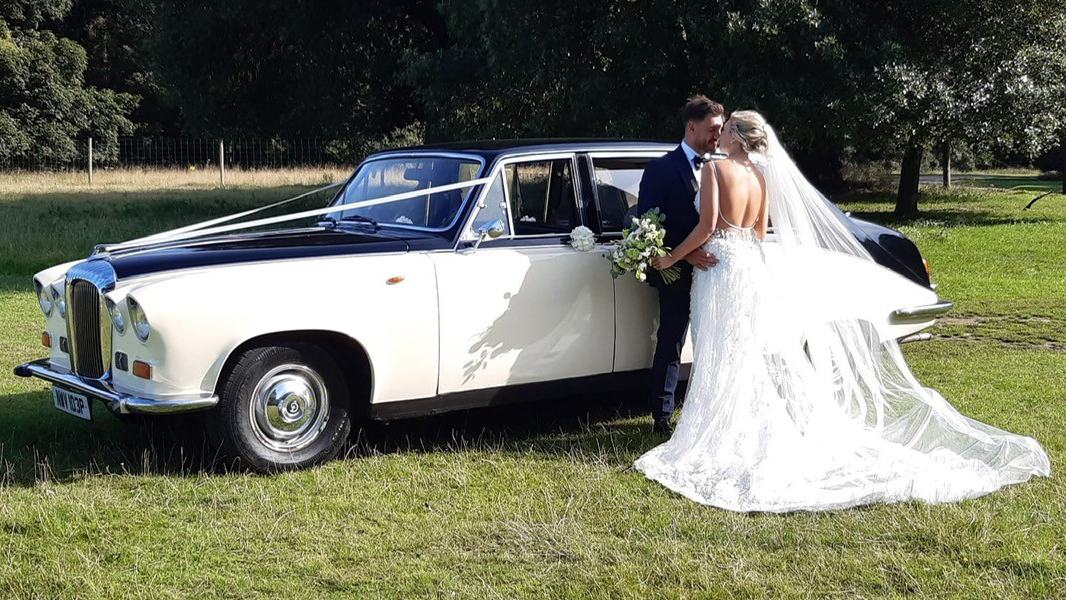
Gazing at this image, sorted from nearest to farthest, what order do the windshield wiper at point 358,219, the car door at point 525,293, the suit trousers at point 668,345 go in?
the car door at point 525,293
the suit trousers at point 668,345
the windshield wiper at point 358,219

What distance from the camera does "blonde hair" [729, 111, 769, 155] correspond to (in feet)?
20.4

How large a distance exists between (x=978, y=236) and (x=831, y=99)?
10.8ft

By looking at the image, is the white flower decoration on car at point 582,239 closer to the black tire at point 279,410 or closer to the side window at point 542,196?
the side window at point 542,196

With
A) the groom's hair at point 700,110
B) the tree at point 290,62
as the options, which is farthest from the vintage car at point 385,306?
the tree at point 290,62

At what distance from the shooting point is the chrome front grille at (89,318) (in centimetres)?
577

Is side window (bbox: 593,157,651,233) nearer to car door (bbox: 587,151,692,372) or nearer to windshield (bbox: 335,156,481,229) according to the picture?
car door (bbox: 587,151,692,372)

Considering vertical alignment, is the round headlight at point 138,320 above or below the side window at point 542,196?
below

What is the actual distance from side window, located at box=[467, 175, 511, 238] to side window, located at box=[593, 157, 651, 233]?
648 millimetres

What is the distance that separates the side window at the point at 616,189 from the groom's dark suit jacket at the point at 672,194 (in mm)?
317

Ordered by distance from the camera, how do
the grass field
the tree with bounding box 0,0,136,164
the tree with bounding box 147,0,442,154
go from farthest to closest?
the tree with bounding box 0,0,136,164
the tree with bounding box 147,0,442,154
the grass field

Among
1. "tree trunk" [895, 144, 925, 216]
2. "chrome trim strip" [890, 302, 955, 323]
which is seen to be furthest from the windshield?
"tree trunk" [895, 144, 925, 216]

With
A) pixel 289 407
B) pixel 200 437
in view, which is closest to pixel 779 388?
pixel 289 407

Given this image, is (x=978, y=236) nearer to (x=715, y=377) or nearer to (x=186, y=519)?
(x=715, y=377)

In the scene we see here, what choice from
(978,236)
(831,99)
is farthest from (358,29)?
(978,236)
